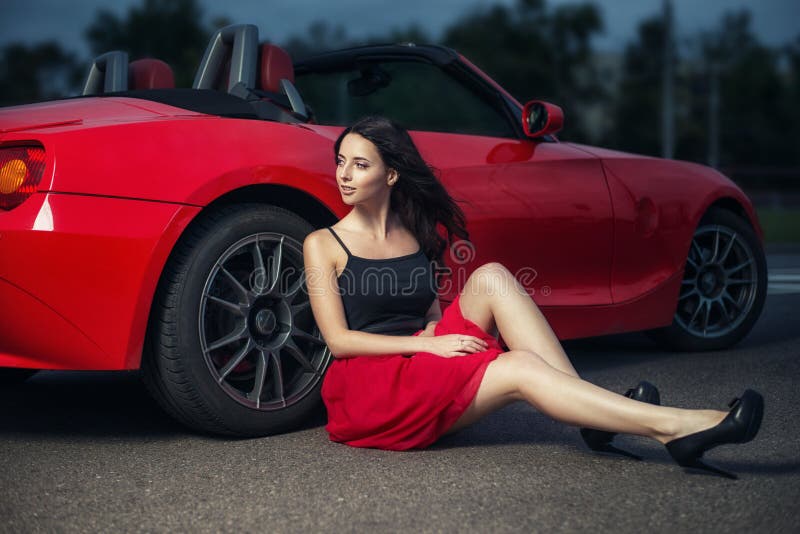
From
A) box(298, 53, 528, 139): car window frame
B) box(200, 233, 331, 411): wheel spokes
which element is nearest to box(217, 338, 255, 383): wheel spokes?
box(200, 233, 331, 411): wheel spokes

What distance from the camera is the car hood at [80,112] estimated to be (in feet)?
11.1

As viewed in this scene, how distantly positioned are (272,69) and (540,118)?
4.10 feet

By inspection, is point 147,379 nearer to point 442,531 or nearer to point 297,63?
point 442,531

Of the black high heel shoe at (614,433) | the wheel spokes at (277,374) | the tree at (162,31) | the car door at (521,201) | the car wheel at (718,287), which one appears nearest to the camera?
the black high heel shoe at (614,433)

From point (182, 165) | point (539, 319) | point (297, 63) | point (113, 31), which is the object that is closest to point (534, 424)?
point (539, 319)

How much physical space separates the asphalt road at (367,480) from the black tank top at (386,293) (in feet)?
1.48

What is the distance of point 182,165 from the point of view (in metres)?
3.42

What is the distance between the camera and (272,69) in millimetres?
4375

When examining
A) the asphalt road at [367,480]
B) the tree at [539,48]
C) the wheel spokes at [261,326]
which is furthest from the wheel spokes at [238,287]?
the tree at [539,48]

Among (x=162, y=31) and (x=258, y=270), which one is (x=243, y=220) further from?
(x=162, y=31)

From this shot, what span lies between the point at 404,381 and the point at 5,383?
7.78 feet

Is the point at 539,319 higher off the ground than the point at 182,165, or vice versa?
the point at 182,165

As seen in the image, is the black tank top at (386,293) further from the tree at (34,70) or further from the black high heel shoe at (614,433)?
the tree at (34,70)

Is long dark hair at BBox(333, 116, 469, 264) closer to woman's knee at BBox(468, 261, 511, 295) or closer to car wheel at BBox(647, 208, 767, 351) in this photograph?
woman's knee at BBox(468, 261, 511, 295)
